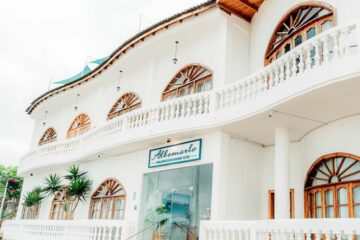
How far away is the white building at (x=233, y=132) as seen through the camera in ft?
23.9

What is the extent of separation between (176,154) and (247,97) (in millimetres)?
2813

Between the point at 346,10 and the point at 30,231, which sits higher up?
the point at 346,10

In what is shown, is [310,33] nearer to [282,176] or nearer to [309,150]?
[309,150]

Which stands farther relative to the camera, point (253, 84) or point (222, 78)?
point (222, 78)

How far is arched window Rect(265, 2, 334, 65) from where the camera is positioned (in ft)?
29.5

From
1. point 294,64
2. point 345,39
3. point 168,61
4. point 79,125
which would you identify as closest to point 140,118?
point 168,61

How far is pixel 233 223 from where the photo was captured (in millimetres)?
7117

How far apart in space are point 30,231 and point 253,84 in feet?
31.2

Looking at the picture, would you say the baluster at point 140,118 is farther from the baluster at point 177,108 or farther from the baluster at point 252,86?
the baluster at point 252,86

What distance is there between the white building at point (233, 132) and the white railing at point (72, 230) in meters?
0.04

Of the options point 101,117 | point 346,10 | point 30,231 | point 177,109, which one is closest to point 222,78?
point 177,109

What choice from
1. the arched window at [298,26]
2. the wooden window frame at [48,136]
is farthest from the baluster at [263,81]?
the wooden window frame at [48,136]

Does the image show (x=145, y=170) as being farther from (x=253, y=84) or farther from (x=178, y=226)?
(x=253, y=84)

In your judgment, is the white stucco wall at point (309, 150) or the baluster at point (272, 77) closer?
the white stucco wall at point (309, 150)
